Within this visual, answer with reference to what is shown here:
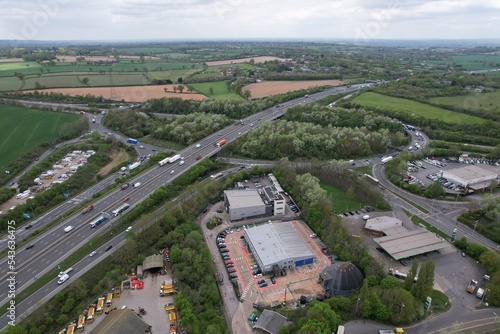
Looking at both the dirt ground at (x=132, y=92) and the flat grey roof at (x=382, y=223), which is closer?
the flat grey roof at (x=382, y=223)

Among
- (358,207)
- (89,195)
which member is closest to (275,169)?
(358,207)

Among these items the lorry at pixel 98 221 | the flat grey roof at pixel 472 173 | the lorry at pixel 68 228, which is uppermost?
the flat grey roof at pixel 472 173

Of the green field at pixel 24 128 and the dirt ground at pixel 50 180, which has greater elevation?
the green field at pixel 24 128

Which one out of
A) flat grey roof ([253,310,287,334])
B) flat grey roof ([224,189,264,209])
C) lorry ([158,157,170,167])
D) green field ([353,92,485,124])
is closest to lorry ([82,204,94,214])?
lorry ([158,157,170,167])

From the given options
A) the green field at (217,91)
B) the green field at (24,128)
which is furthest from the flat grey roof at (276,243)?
the green field at (217,91)

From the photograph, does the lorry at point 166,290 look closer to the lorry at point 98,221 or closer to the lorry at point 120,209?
the lorry at point 98,221

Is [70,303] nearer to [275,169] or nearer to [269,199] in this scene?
[269,199]

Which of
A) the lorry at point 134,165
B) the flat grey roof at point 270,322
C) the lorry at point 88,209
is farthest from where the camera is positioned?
the lorry at point 134,165
